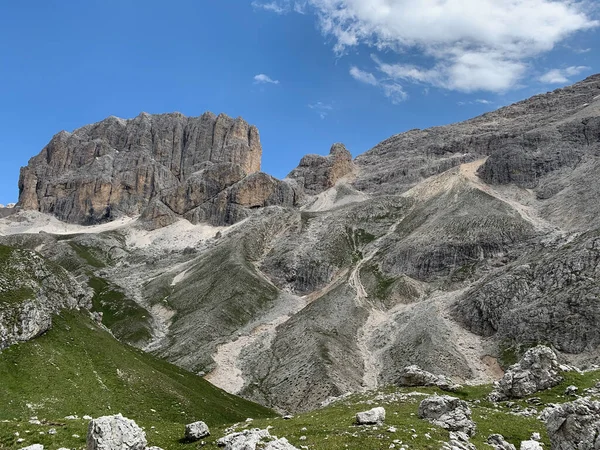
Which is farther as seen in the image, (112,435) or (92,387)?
(92,387)

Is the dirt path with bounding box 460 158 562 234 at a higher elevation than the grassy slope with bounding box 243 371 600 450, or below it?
higher

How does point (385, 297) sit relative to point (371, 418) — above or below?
above

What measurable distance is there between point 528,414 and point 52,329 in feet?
179

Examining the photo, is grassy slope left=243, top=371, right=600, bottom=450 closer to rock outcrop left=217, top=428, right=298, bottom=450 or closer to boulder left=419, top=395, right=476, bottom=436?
boulder left=419, top=395, right=476, bottom=436

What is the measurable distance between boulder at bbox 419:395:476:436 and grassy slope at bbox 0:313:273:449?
15.9 metres

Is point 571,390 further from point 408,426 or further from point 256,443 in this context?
point 256,443

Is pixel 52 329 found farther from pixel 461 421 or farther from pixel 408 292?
pixel 408 292

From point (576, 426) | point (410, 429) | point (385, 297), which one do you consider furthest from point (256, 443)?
point (385, 297)

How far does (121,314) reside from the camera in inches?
5758

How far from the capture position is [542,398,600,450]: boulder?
23.8 metres

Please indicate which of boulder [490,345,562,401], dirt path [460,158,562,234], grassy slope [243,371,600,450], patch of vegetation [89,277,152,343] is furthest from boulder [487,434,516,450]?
dirt path [460,158,562,234]

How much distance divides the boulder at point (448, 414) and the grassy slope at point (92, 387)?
1594 centimetres

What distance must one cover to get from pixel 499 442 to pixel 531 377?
23173mm

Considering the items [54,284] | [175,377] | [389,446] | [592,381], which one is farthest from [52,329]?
[592,381]
